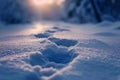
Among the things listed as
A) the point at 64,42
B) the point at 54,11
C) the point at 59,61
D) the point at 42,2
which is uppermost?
the point at 42,2

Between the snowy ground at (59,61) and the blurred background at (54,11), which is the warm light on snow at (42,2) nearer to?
the blurred background at (54,11)

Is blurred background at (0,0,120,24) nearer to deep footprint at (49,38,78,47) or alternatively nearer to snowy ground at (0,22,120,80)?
deep footprint at (49,38,78,47)

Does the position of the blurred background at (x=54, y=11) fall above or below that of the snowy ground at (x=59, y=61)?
above

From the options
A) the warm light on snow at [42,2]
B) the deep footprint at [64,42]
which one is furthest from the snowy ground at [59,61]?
the warm light on snow at [42,2]

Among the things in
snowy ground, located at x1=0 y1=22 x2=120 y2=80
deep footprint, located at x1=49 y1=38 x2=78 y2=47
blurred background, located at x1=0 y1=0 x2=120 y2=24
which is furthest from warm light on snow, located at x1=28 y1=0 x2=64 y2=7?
snowy ground, located at x1=0 y1=22 x2=120 y2=80

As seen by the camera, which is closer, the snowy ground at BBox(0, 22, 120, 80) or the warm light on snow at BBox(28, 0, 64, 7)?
the snowy ground at BBox(0, 22, 120, 80)

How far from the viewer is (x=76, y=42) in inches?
77.4

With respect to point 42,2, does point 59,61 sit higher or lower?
lower

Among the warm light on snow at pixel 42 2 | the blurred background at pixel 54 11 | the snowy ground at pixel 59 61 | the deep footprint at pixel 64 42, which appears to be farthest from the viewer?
the warm light on snow at pixel 42 2

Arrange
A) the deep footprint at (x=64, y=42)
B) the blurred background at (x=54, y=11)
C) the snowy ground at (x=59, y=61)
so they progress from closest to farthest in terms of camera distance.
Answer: the snowy ground at (x=59, y=61) → the deep footprint at (x=64, y=42) → the blurred background at (x=54, y=11)

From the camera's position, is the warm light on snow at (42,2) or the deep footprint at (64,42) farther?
the warm light on snow at (42,2)

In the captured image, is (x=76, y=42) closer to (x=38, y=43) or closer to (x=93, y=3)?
(x=38, y=43)

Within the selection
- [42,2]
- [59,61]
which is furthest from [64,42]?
[42,2]

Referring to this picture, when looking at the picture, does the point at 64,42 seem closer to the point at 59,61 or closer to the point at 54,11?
the point at 59,61
